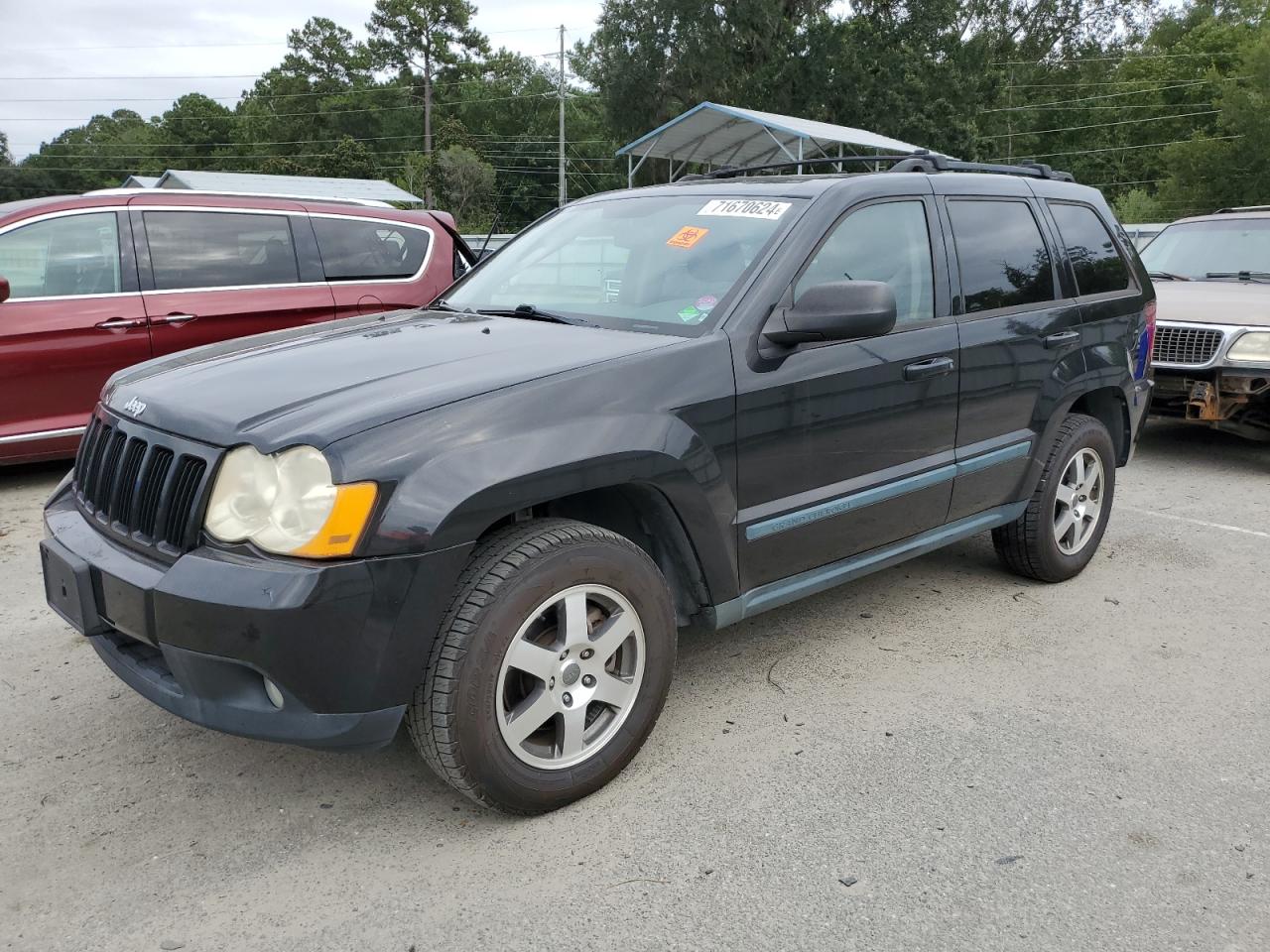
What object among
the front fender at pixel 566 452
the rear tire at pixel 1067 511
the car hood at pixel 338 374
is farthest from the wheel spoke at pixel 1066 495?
the car hood at pixel 338 374

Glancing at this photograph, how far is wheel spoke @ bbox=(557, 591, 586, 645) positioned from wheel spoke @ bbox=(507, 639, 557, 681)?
65 mm

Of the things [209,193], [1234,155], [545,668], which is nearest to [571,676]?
[545,668]

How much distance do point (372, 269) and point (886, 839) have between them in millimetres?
5831

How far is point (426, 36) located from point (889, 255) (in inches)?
2742

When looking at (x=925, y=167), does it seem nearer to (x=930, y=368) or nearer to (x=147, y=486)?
(x=930, y=368)

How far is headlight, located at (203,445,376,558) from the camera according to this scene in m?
2.32

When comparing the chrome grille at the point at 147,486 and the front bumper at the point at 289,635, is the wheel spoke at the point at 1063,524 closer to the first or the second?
the front bumper at the point at 289,635

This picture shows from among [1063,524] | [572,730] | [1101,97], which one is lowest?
[572,730]

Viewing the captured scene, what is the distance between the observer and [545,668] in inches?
104

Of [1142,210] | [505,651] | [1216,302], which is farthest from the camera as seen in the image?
[1142,210]

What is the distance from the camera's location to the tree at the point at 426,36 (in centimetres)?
6462

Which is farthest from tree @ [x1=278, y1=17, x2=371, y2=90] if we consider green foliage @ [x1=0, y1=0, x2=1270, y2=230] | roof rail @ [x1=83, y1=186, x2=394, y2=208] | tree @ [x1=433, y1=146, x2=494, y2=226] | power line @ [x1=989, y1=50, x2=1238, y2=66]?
roof rail @ [x1=83, y1=186, x2=394, y2=208]

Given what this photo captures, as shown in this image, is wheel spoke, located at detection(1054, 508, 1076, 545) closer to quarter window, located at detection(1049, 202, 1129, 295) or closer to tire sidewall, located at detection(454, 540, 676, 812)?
quarter window, located at detection(1049, 202, 1129, 295)

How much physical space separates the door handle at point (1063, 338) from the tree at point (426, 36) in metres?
65.6
